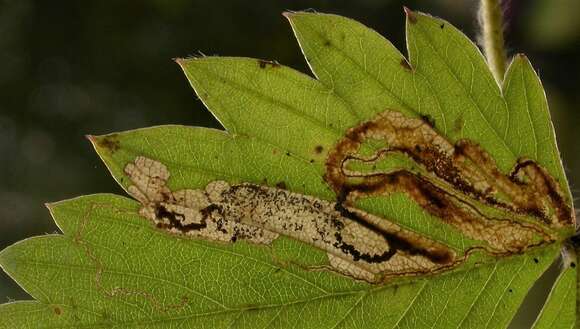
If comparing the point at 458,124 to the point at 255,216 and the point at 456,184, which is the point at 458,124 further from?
the point at 255,216

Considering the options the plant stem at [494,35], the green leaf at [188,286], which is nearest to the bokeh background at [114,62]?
the plant stem at [494,35]

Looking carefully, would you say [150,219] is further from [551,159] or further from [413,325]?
[551,159]

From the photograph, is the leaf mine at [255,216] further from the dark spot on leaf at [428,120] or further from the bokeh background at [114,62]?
the bokeh background at [114,62]

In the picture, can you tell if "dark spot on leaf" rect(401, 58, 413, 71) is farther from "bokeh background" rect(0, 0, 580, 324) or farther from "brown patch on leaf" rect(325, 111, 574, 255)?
"bokeh background" rect(0, 0, 580, 324)

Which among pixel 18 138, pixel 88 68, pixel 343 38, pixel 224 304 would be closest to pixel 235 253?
pixel 224 304

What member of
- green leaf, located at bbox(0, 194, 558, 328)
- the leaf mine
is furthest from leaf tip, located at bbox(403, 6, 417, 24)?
green leaf, located at bbox(0, 194, 558, 328)

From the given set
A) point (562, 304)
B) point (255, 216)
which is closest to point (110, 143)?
point (255, 216)
